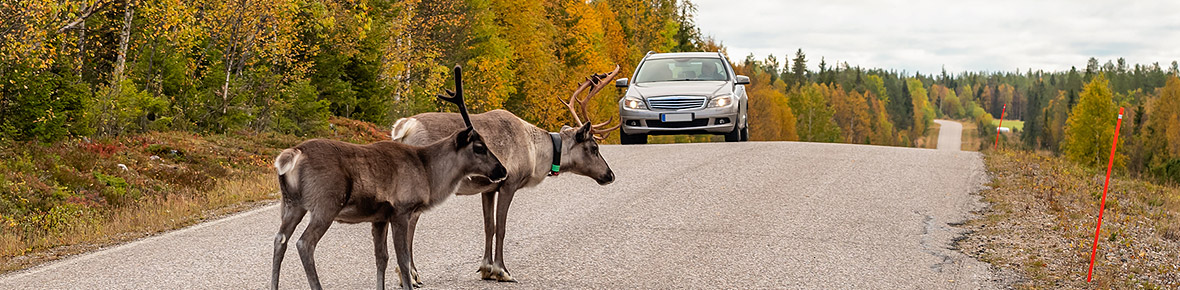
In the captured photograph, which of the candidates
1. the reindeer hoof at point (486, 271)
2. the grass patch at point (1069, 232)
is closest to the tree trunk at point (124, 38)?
the reindeer hoof at point (486, 271)

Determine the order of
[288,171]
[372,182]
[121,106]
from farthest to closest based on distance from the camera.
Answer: [121,106]
[372,182]
[288,171]

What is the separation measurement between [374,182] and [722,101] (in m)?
13.1

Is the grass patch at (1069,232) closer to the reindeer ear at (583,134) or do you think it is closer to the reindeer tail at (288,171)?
the reindeer ear at (583,134)

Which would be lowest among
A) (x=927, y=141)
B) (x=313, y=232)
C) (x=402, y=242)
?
(x=927, y=141)

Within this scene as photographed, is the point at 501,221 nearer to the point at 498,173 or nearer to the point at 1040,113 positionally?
the point at 498,173

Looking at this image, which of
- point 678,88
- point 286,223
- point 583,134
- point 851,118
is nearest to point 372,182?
point 286,223

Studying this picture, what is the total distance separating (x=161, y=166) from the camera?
15492mm

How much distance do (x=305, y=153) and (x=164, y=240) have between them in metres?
4.41

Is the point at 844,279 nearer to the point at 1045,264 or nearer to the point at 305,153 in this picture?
the point at 1045,264

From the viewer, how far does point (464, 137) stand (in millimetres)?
6980

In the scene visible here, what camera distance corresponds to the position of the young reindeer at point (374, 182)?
6.16 meters

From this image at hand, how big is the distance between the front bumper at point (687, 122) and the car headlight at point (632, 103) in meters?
0.09

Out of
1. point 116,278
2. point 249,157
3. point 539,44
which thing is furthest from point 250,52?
point 539,44

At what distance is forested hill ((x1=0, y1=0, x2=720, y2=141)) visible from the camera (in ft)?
46.7
